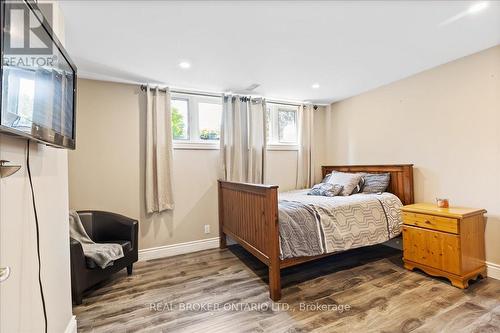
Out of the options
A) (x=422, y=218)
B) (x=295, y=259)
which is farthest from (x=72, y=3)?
(x=422, y=218)

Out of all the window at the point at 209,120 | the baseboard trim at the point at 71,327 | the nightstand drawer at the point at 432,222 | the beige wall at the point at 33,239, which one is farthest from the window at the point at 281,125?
the baseboard trim at the point at 71,327

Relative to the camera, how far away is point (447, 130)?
2.82 meters

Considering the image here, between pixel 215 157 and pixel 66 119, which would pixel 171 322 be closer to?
pixel 66 119

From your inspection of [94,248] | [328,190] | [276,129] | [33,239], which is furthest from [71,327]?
[276,129]

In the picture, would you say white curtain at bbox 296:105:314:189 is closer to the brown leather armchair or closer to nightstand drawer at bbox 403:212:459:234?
nightstand drawer at bbox 403:212:459:234

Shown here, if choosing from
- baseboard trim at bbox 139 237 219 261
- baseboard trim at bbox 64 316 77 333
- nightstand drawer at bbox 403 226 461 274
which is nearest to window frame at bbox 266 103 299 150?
baseboard trim at bbox 139 237 219 261

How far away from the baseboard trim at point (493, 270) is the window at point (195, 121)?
337 cm

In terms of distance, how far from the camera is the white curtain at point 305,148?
418 cm

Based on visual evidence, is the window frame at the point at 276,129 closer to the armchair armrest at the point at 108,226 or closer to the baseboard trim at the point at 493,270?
the armchair armrest at the point at 108,226

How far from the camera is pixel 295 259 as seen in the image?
7.58ft

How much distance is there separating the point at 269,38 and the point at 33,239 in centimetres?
216

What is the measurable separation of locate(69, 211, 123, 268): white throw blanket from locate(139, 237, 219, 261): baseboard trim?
771 mm

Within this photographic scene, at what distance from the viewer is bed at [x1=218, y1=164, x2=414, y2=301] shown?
7.19 feet

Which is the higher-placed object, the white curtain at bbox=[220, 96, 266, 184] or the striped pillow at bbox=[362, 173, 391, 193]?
the white curtain at bbox=[220, 96, 266, 184]
